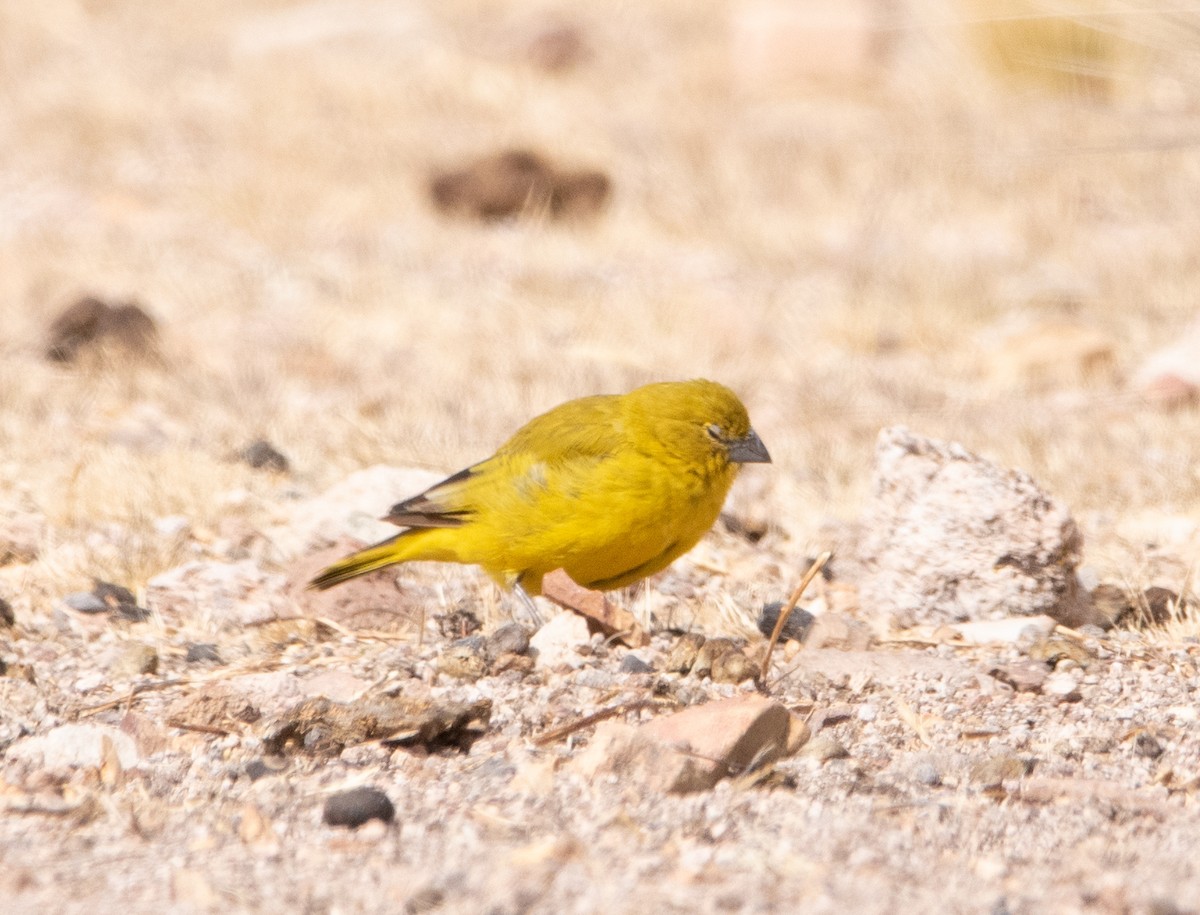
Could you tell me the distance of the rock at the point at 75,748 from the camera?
12.1 feet

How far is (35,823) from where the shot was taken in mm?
3350

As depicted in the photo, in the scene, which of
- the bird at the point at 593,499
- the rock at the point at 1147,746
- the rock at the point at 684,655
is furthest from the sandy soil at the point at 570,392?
the bird at the point at 593,499

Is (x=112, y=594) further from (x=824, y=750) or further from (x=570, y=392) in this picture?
(x=570, y=392)

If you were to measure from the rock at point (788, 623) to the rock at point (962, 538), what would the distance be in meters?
0.28

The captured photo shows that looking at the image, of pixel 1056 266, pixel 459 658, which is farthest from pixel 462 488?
pixel 1056 266

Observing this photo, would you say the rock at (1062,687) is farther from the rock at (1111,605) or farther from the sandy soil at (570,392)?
the rock at (1111,605)

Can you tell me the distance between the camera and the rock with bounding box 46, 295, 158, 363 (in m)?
8.12

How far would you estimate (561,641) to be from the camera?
444 cm

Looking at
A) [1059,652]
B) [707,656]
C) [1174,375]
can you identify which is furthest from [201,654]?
[1174,375]

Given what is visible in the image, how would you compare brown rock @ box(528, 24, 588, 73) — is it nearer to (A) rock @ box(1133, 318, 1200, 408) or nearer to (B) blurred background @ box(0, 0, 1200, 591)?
(B) blurred background @ box(0, 0, 1200, 591)

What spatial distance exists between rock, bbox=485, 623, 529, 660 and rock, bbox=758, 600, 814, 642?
2.30 feet

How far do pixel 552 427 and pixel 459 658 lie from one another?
95 centimetres

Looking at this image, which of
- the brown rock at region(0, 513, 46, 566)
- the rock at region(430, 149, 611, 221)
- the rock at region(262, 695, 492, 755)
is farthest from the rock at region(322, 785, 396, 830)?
the rock at region(430, 149, 611, 221)

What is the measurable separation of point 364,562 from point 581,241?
6097mm
